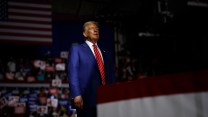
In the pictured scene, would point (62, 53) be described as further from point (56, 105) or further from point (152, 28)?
point (152, 28)

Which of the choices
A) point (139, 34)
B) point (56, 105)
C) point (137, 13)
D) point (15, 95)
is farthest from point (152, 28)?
point (15, 95)

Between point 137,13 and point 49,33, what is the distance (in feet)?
10.7

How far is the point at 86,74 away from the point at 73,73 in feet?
0.39

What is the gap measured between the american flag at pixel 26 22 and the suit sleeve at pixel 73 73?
182 inches

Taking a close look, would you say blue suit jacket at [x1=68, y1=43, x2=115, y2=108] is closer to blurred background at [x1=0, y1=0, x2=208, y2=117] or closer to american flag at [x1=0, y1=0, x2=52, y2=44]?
blurred background at [x1=0, y1=0, x2=208, y2=117]

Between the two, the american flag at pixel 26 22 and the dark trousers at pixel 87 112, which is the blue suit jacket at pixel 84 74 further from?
the american flag at pixel 26 22

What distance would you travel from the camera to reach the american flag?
6.88 meters

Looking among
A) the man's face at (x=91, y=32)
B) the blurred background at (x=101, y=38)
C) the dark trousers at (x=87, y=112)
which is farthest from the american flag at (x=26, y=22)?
the dark trousers at (x=87, y=112)

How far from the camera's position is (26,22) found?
709 centimetres

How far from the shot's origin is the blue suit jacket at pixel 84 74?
2.38m

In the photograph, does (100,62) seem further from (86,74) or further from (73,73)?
(73,73)

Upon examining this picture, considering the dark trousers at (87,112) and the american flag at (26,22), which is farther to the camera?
the american flag at (26,22)

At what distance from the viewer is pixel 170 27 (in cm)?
748

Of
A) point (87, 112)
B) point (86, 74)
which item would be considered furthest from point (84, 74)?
point (87, 112)
